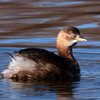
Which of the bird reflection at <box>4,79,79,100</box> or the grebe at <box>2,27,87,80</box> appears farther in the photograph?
the grebe at <box>2,27,87,80</box>

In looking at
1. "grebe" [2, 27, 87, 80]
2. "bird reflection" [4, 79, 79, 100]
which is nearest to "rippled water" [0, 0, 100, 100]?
"bird reflection" [4, 79, 79, 100]

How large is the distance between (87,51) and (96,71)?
2150mm

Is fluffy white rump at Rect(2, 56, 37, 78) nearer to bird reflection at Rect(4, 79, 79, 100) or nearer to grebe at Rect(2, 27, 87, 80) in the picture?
grebe at Rect(2, 27, 87, 80)

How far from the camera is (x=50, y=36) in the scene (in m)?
12.5

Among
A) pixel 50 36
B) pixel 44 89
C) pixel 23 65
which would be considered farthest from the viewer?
pixel 50 36

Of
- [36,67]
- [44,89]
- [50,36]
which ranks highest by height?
[50,36]

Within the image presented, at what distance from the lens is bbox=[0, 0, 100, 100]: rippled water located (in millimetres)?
7047

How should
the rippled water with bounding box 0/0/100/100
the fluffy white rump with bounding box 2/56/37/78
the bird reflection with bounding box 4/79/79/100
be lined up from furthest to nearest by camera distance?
the fluffy white rump with bounding box 2/56/37/78
the rippled water with bounding box 0/0/100/100
the bird reflection with bounding box 4/79/79/100

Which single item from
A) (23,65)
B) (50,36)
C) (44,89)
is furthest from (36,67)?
(50,36)

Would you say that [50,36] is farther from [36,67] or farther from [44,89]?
[44,89]

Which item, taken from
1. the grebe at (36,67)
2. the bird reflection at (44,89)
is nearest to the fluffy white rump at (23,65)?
the grebe at (36,67)

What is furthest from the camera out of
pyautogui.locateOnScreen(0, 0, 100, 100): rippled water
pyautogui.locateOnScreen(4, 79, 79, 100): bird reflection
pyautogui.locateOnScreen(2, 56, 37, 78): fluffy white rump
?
pyautogui.locateOnScreen(2, 56, 37, 78): fluffy white rump

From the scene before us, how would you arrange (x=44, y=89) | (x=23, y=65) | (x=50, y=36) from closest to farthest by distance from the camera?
(x=44, y=89), (x=23, y=65), (x=50, y=36)

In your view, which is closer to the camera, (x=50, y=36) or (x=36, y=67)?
(x=36, y=67)
